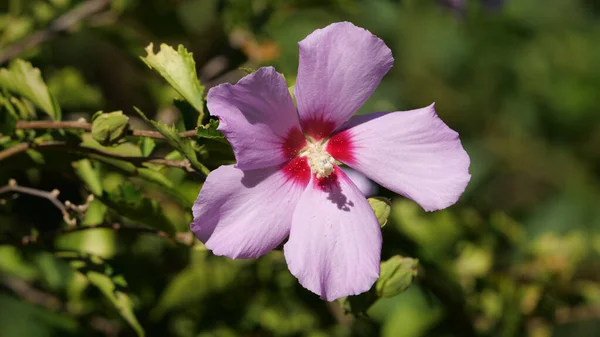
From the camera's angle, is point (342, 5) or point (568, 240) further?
point (568, 240)

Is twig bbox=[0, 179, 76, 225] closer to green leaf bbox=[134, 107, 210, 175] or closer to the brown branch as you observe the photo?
the brown branch

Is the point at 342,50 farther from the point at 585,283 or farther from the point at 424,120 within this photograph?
the point at 585,283

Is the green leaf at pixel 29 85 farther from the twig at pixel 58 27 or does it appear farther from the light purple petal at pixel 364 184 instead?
the light purple petal at pixel 364 184

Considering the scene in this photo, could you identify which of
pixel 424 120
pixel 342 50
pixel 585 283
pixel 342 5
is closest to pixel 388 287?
pixel 424 120

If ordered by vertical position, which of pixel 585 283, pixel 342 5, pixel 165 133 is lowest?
pixel 585 283

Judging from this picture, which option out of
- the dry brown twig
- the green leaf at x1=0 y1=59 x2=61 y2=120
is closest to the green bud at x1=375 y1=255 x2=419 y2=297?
the dry brown twig

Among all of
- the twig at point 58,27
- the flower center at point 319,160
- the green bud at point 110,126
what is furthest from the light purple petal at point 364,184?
the twig at point 58,27

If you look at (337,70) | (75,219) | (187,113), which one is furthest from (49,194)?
(337,70)
